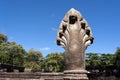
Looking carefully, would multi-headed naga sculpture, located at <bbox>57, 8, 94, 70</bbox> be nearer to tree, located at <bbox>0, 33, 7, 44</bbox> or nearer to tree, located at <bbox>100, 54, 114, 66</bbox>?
tree, located at <bbox>0, 33, 7, 44</bbox>

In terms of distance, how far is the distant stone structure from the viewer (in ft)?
27.3

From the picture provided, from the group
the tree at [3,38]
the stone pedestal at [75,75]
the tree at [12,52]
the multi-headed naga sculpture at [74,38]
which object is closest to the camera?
the stone pedestal at [75,75]

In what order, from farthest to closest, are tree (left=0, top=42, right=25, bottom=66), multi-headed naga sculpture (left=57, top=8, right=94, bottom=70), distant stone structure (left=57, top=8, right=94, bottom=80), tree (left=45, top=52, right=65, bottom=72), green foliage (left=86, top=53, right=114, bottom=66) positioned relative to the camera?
green foliage (left=86, top=53, right=114, bottom=66) → tree (left=45, top=52, right=65, bottom=72) → tree (left=0, top=42, right=25, bottom=66) → multi-headed naga sculpture (left=57, top=8, right=94, bottom=70) → distant stone structure (left=57, top=8, right=94, bottom=80)

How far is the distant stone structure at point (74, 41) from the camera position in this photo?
8312 mm

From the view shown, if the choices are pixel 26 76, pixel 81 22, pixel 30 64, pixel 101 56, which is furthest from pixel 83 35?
pixel 101 56

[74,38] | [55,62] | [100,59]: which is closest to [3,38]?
[55,62]

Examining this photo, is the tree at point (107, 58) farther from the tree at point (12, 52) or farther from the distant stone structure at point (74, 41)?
the distant stone structure at point (74, 41)

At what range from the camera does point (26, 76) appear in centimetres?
2317

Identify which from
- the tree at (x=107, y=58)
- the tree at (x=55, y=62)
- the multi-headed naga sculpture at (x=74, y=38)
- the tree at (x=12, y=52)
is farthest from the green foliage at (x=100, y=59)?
the multi-headed naga sculpture at (x=74, y=38)

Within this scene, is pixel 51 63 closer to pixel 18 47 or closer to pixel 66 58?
pixel 18 47

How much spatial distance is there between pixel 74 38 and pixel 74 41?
96mm

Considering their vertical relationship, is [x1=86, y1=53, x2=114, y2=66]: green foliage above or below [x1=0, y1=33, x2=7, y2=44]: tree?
below

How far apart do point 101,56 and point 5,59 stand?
34.5m

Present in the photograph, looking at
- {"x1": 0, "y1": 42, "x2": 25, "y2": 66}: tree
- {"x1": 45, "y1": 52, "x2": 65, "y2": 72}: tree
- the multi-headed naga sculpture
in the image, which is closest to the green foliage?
{"x1": 45, "y1": 52, "x2": 65, "y2": 72}: tree
